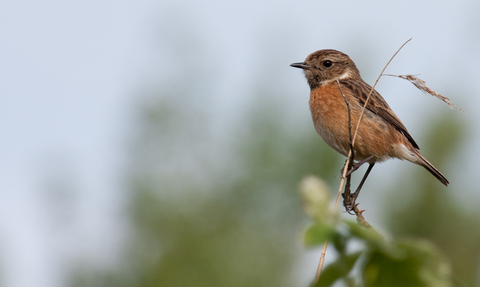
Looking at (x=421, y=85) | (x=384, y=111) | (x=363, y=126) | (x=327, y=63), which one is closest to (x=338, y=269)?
(x=421, y=85)

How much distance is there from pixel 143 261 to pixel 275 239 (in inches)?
413

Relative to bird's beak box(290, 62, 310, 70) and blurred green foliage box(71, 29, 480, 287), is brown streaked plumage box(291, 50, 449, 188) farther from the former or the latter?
blurred green foliage box(71, 29, 480, 287)

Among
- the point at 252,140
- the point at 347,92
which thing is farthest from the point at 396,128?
the point at 252,140

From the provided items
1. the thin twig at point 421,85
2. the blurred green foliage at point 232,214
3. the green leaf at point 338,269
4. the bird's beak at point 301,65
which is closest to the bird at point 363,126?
the bird's beak at point 301,65

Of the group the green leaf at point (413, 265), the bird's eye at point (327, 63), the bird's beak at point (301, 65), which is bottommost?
the green leaf at point (413, 265)

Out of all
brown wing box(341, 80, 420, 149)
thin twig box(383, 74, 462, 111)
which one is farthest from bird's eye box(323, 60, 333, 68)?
thin twig box(383, 74, 462, 111)

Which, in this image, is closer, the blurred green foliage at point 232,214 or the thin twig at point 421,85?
the thin twig at point 421,85

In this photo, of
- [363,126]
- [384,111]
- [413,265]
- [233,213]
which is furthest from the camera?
[233,213]

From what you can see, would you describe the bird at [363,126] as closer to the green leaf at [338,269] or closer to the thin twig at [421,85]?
the thin twig at [421,85]

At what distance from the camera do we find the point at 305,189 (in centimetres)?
73

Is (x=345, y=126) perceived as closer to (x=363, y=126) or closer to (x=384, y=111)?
(x=363, y=126)

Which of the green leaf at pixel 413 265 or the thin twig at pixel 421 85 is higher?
the thin twig at pixel 421 85

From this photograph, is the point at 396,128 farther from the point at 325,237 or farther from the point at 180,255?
the point at 180,255

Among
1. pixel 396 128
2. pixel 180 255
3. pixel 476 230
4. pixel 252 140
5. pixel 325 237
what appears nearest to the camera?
pixel 325 237
